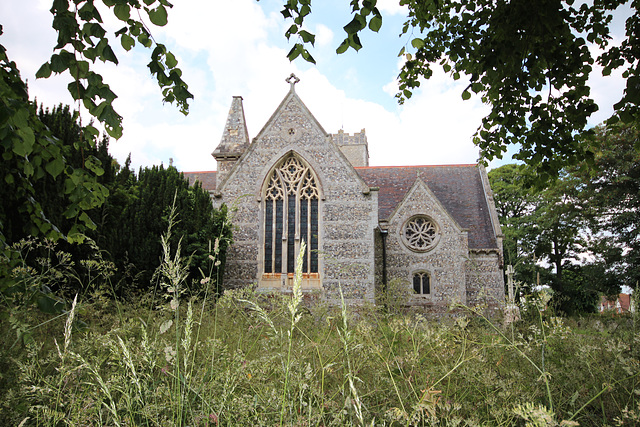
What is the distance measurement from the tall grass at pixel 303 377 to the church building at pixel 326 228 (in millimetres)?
11001

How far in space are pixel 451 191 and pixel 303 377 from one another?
2075 cm

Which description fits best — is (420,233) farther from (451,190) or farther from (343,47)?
(343,47)

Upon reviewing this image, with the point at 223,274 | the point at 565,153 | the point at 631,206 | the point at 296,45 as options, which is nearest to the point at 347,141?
the point at 631,206

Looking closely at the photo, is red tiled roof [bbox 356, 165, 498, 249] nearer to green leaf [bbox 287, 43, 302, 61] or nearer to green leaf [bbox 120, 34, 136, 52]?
green leaf [bbox 287, 43, 302, 61]

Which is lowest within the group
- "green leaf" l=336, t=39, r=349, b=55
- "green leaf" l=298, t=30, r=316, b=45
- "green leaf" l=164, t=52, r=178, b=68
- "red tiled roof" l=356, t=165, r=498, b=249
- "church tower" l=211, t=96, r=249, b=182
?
"green leaf" l=164, t=52, r=178, b=68

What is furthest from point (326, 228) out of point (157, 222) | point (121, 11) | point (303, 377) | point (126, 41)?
point (303, 377)

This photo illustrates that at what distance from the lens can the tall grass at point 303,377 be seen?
1926 mm

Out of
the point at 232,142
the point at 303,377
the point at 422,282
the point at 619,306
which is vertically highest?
the point at 232,142

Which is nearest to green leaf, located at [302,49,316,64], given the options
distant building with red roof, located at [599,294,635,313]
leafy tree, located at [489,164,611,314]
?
distant building with red roof, located at [599,294,635,313]

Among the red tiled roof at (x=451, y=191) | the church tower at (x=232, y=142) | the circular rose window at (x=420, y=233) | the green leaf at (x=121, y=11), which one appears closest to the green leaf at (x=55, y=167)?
the green leaf at (x=121, y=11)

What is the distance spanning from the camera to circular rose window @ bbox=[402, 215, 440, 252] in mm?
17641

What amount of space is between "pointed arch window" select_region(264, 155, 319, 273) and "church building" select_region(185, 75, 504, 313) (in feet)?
0.12

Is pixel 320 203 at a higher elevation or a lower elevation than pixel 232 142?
lower

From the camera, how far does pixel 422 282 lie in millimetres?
17484
